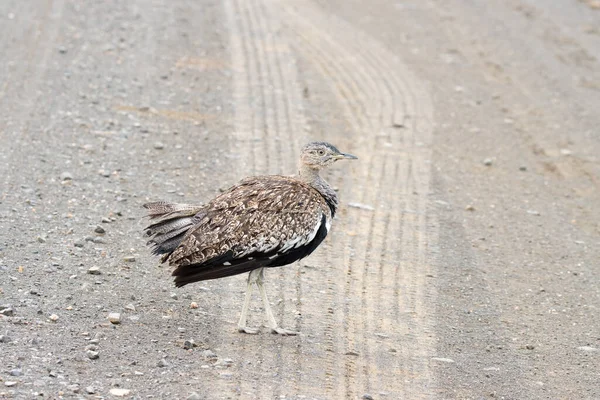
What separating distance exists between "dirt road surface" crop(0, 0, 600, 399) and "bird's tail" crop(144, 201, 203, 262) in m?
0.65

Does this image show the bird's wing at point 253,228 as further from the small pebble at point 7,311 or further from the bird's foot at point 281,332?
the small pebble at point 7,311

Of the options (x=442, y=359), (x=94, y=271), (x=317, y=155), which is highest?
(x=317, y=155)

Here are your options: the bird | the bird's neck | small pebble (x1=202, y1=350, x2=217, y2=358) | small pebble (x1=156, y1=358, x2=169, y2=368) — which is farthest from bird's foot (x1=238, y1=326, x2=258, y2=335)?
the bird's neck

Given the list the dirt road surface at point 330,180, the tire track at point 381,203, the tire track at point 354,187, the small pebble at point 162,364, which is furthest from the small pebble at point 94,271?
the tire track at point 381,203

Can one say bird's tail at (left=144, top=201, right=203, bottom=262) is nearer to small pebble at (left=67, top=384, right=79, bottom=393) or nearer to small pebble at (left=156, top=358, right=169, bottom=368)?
small pebble at (left=156, top=358, right=169, bottom=368)

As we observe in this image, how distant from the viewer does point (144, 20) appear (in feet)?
66.6

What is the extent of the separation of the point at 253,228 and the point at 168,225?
696mm

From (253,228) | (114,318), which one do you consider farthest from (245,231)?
(114,318)

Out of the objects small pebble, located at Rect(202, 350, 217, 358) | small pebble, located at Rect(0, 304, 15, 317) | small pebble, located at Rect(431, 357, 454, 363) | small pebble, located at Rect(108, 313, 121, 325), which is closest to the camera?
small pebble, located at Rect(202, 350, 217, 358)

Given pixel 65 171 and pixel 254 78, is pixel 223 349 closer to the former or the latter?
pixel 65 171

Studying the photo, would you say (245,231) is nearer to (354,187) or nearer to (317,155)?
(317,155)

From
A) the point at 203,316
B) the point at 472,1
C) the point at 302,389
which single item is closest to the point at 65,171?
the point at 203,316

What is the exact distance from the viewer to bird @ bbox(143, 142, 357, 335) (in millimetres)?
7762

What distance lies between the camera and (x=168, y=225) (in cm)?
806
